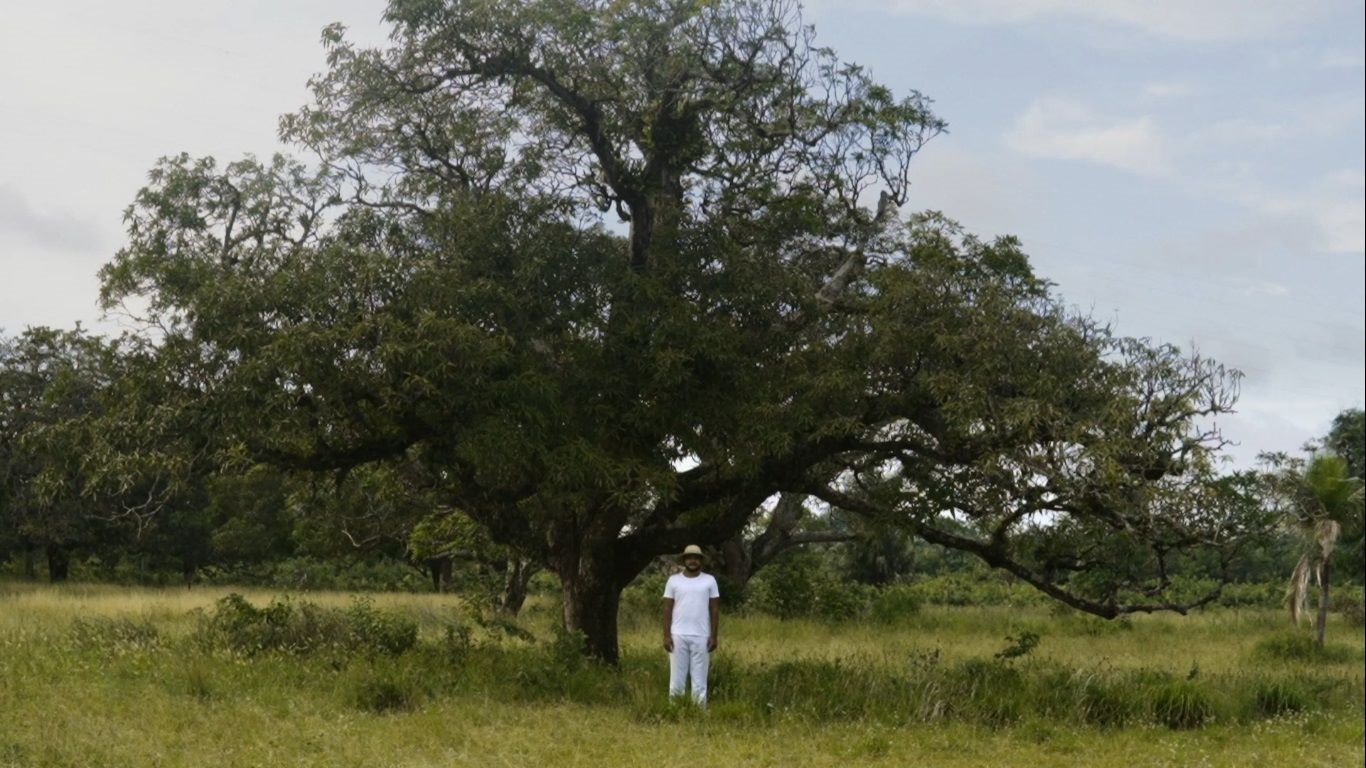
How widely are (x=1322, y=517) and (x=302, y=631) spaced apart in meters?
15.4

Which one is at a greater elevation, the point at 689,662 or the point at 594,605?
the point at 594,605

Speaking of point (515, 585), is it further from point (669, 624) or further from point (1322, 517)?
point (1322, 517)

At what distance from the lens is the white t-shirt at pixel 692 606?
11125 millimetres

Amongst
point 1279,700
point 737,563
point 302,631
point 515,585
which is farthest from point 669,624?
point 737,563

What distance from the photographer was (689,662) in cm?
1122

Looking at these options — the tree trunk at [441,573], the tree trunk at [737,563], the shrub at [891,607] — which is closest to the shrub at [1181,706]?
the shrub at [891,607]

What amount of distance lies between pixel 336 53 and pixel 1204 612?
2565cm

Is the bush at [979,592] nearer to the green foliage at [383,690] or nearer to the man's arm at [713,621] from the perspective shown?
the man's arm at [713,621]

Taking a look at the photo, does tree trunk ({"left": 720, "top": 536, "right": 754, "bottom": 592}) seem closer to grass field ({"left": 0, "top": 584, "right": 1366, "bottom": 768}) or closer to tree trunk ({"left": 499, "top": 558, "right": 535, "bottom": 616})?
tree trunk ({"left": 499, "top": 558, "right": 535, "bottom": 616})

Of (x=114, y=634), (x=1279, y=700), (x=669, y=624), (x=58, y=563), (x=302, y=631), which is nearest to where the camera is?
(x=669, y=624)

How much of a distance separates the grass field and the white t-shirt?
64cm

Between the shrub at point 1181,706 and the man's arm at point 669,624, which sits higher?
the man's arm at point 669,624

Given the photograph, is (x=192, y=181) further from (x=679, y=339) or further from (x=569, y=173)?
(x=679, y=339)

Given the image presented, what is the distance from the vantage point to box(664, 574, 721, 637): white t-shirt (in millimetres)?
11125
